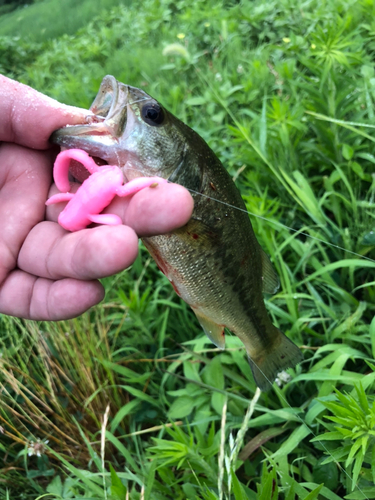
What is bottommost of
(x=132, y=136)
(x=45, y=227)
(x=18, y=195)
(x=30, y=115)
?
(x=45, y=227)

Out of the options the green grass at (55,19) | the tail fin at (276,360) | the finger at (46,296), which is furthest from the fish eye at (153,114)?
the green grass at (55,19)

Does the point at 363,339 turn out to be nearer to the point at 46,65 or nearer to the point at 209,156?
the point at 209,156

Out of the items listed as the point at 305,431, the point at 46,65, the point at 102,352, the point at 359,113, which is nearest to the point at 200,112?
the point at 359,113

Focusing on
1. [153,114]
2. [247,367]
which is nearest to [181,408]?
[247,367]

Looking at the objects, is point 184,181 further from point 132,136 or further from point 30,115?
point 30,115

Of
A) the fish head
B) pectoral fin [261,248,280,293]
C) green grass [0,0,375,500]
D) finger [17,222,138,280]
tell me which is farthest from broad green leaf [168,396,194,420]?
the fish head

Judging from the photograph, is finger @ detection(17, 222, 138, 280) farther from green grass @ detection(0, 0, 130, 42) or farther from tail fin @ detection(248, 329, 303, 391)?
green grass @ detection(0, 0, 130, 42)
